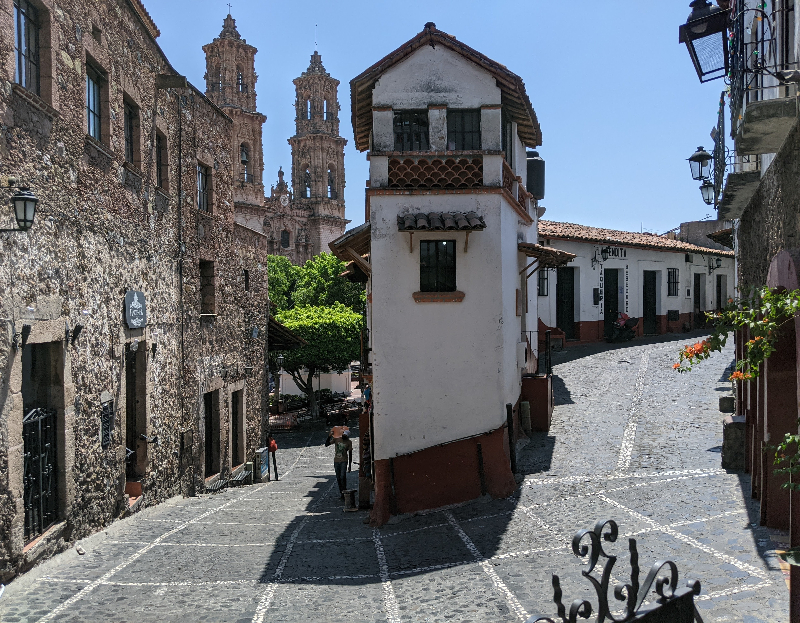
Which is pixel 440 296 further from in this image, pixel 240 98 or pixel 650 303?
pixel 240 98

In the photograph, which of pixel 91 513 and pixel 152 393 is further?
pixel 152 393

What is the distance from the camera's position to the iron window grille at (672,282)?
29391mm

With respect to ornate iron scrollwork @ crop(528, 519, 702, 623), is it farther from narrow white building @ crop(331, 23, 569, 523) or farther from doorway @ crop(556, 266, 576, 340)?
doorway @ crop(556, 266, 576, 340)

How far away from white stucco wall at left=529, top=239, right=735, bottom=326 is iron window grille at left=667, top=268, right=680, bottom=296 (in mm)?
195

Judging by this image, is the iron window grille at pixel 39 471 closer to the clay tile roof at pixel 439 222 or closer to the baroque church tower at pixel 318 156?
the clay tile roof at pixel 439 222

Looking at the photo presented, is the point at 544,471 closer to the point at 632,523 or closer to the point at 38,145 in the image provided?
the point at 632,523

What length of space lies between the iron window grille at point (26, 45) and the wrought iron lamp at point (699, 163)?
10413 mm

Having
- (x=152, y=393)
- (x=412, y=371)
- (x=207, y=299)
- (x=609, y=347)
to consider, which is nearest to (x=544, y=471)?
(x=412, y=371)

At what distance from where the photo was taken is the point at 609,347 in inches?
977

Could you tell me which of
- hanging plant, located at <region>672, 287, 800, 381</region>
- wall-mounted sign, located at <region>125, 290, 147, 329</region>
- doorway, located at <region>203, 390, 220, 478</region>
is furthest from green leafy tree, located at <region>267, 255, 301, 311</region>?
hanging plant, located at <region>672, 287, 800, 381</region>

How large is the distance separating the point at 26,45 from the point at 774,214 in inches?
333

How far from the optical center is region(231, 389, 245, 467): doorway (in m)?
17.5

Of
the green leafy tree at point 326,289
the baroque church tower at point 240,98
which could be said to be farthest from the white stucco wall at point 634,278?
the baroque church tower at point 240,98

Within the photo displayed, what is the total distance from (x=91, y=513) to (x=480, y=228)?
6.82 meters
